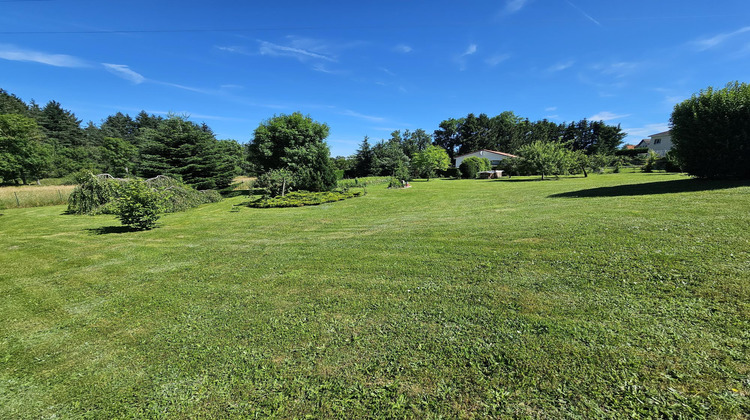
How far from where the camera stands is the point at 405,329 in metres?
3.13

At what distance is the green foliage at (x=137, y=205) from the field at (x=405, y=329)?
114 inches

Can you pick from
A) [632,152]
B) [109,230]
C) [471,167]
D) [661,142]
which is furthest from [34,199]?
[661,142]

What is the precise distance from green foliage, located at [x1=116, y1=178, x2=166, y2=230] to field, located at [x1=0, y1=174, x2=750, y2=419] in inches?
114

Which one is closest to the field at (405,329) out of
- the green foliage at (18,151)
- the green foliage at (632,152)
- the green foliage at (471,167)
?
the green foliage at (471,167)

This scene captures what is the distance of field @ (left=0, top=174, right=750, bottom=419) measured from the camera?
2.21m

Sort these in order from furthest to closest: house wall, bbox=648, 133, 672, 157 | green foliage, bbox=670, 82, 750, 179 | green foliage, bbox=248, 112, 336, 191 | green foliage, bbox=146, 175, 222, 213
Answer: house wall, bbox=648, 133, 672, 157 → green foliage, bbox=248, 112, 336, 191 → green foliage, bbox=146, 175, 222, 213 → green foliage, bbox=670, 82, 750, 179

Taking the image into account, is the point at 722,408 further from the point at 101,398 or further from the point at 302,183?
the point at 302,183

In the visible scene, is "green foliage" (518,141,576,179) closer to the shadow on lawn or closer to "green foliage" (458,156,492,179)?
"green foliage" (458,156,492,179)

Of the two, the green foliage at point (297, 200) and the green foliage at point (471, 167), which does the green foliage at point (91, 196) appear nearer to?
the green foliage at point (297, 200)

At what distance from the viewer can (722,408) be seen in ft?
6.17

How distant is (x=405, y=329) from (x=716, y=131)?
626 inches

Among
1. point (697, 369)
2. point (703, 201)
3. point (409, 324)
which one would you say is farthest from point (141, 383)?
point (703, 201)

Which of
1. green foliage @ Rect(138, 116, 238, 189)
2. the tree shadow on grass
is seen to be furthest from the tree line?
the tree shadow on grass

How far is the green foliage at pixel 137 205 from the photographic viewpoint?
9039 mm
